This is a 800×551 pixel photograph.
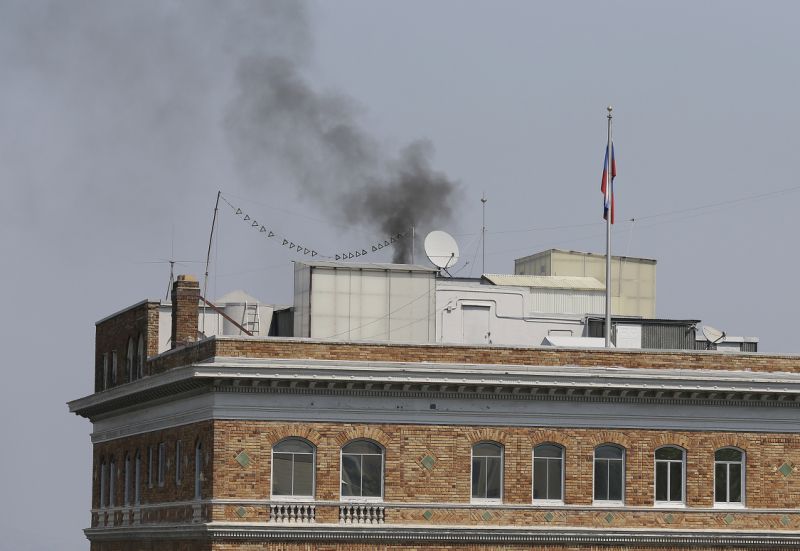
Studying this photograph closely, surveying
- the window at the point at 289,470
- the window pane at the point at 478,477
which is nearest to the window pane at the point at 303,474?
the window at the point at 289,470

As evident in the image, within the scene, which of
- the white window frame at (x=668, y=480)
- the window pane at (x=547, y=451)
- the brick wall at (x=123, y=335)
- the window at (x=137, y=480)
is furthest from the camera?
the brick wall at (x=123, y=335)

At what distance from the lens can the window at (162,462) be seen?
229 ft

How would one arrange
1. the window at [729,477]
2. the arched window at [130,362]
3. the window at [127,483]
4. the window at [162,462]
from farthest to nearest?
the arched window at [130,362] < the window at [127,483] < the window at [162,462] < the window at [729,477]

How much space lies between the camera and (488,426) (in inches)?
2581

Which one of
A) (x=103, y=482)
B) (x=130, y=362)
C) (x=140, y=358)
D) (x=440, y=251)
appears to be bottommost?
(x=103, y=482)

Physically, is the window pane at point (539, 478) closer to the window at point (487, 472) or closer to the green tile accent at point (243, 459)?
the window at point (487, 472)

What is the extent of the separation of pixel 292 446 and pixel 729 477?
529 inches

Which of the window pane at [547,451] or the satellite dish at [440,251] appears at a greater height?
the satellite dish at [440,251]

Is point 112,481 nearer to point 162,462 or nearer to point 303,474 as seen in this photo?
point 162,462

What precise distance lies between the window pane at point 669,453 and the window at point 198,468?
1367cm

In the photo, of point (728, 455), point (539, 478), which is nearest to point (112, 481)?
point (539, 478)

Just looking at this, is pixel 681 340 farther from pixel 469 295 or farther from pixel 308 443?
pixel 308 443

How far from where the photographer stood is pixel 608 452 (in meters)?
66.6

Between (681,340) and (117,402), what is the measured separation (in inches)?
763
